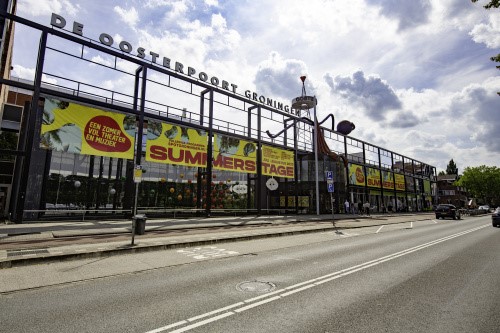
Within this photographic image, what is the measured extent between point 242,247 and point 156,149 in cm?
1408

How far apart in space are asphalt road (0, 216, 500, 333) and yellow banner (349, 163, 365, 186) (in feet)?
118

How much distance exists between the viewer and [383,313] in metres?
4.60

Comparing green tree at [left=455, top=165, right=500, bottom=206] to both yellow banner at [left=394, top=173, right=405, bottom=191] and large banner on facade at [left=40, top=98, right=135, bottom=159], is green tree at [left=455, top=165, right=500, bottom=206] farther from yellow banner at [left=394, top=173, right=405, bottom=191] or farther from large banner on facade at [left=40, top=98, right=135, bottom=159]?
large banner on facade at [left=40, top=98, right=135, bottom=159]

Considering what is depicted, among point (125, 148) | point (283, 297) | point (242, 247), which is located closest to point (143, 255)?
point (242, 247)

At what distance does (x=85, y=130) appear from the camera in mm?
19250

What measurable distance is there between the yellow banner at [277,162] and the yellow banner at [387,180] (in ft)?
90.1

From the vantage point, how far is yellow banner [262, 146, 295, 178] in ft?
103

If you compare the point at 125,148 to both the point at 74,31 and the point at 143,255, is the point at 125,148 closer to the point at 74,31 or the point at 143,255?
the point at 74,31

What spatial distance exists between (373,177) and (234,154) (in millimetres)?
32417

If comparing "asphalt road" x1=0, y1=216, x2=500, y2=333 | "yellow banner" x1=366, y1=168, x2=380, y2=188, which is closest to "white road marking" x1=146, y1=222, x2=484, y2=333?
"asphalt road" x1=0, y1=216, x2=500, y2=333

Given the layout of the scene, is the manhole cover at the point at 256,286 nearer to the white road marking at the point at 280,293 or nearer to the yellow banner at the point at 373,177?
the white road marking at the point at 280,293

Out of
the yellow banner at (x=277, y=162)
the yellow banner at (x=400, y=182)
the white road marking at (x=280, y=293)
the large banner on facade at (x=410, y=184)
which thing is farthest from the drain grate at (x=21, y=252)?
the large banner on facade at (x=410, y=184)

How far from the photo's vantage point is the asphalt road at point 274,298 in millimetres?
4148

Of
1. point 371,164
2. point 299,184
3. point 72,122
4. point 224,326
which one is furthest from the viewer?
point 371,164
